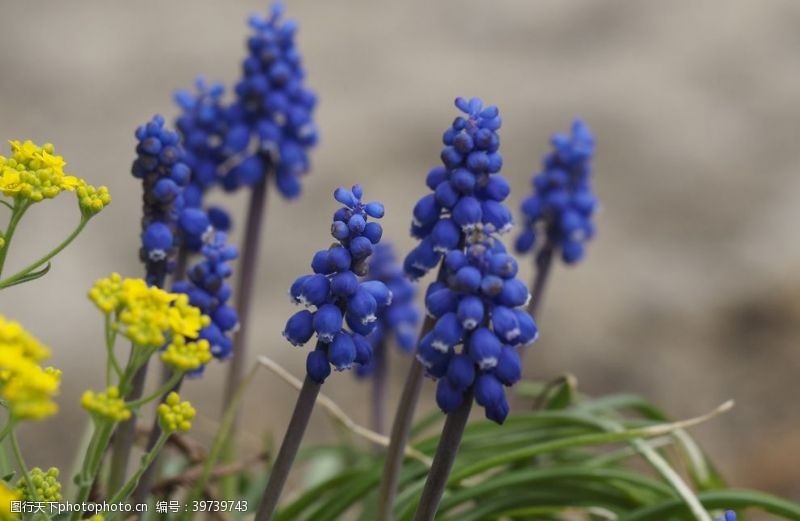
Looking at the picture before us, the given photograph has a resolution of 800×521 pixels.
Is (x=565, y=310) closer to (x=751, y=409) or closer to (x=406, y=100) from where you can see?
(x=751, y=409)

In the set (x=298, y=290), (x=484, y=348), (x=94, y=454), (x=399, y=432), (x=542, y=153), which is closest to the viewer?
(x=94, y=454)

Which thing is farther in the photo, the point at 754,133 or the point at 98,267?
the point at 754,133

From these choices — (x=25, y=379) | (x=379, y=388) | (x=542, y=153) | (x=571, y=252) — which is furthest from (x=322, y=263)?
(x=542, y=153)

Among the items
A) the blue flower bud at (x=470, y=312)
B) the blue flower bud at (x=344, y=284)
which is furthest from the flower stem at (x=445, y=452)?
the blue flower bud at (x=344, y=284)

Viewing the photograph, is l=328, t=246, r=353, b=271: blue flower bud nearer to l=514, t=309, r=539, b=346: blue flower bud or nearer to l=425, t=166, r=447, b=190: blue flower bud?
l=514, t=309, r=539, b=346: blue flower bud

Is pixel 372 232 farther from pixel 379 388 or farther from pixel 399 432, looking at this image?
pixel 379 388

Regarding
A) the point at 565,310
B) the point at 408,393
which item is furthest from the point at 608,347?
the point at 408,393
